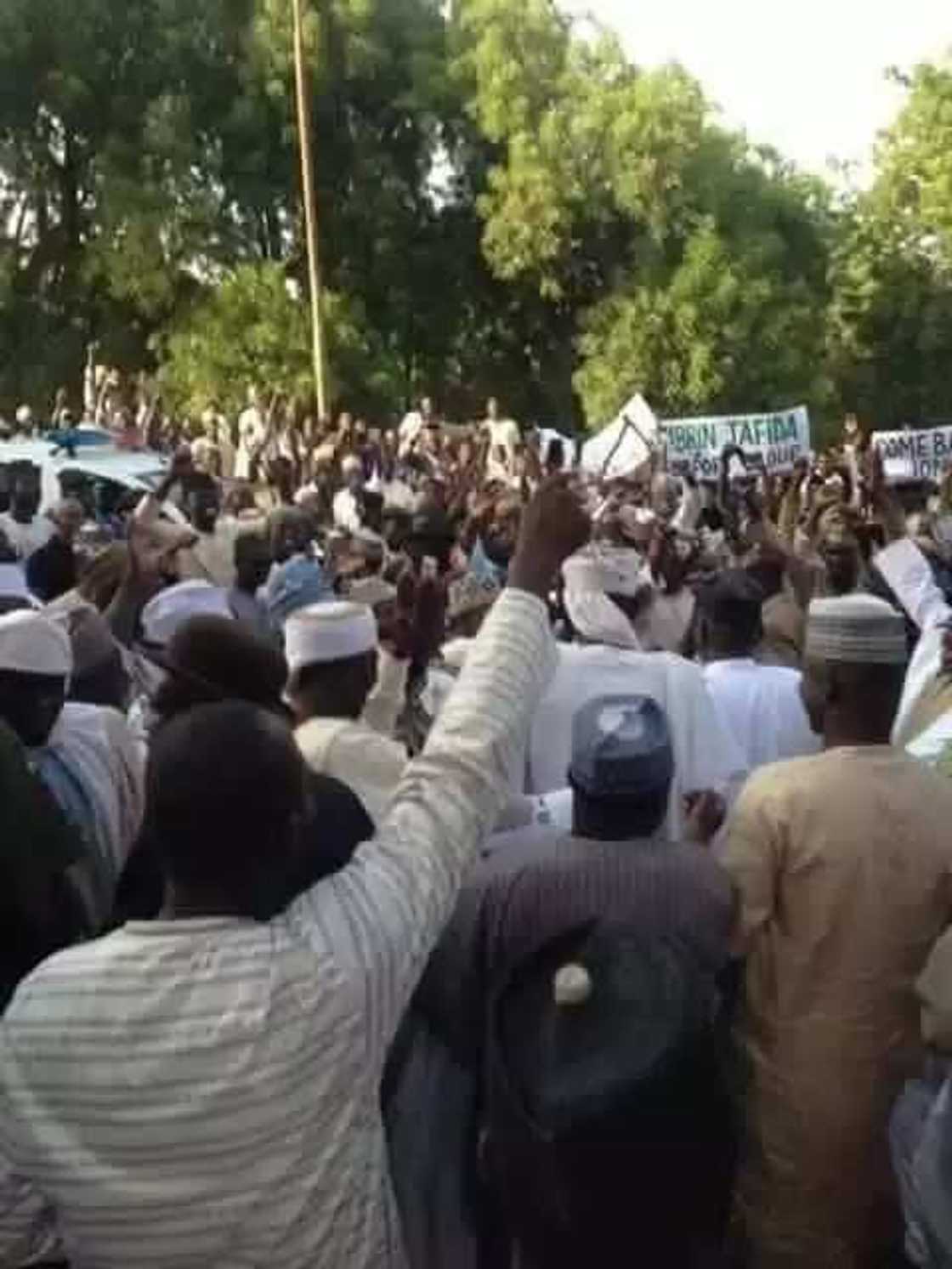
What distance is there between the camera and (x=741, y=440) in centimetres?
1983

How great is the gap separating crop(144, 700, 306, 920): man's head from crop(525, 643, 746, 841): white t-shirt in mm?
2529

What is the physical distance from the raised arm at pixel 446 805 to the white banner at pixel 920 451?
15.6 meters

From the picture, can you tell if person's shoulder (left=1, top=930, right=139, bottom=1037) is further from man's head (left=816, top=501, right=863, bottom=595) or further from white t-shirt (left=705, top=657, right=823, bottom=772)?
man's head (left=816, top=501, right=863, bottom=595)

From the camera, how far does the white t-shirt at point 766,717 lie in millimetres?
5828

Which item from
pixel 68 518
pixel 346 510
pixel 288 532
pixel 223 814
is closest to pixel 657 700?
pixel 223 814

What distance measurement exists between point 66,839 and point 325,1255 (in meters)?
1.03

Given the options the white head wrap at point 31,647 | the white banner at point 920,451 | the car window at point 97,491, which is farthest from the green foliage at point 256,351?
the white head wrap at point 31,647

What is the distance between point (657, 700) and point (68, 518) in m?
5.26

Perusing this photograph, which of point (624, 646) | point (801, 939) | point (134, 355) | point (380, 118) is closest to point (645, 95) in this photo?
point (380, 118)

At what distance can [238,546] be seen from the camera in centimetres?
829

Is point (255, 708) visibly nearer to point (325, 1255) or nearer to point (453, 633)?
point (325, 1255)

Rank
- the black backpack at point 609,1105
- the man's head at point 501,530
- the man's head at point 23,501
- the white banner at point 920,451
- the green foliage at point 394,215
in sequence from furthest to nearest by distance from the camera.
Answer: the green foliage at point 394,215 < the white banner at point 920,451 < the man's head at point 23,501 < the man's head at point 501,530 < the black backpack at point 609,1105

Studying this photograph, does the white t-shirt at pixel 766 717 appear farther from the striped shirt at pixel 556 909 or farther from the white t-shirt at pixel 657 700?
the striped shirt at pixel 556 909

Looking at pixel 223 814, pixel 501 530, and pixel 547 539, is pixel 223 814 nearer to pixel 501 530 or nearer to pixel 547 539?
pixel 547 539
